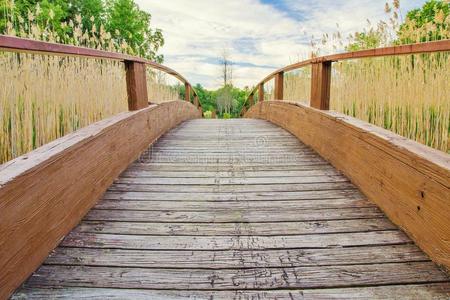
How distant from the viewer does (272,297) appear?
1.21 metres

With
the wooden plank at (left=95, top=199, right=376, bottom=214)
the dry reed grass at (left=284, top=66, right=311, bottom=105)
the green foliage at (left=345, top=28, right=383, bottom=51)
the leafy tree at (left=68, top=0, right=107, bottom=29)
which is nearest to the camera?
the wooden plank at (left=95, top=199, right=376, bottom=214)

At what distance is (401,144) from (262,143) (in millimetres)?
2126

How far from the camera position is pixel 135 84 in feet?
10.0

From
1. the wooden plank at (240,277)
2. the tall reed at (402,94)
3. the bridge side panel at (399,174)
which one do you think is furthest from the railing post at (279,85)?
the wooden plank at (240,277)

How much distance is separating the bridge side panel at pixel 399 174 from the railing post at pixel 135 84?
1.66 m

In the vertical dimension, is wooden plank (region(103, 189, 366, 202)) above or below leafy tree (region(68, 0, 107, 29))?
below

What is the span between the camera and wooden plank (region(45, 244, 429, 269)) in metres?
1.41

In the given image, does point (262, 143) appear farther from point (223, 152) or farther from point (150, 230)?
point (150, 230)

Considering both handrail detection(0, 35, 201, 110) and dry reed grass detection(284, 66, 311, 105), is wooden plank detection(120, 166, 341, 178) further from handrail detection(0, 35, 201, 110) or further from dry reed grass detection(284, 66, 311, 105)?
dry reed grass detection(284, 66, 311, 105)

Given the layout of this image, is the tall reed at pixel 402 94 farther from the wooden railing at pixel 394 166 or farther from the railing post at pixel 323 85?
the railing post at pixel 323 85

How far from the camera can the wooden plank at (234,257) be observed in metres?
1.41

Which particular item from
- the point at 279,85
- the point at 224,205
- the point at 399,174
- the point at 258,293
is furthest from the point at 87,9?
the point at 258,293

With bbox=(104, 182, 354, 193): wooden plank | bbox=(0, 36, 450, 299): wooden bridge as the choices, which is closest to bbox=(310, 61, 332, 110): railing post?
bbox=(0, 36, 450, 299): wooden bridge

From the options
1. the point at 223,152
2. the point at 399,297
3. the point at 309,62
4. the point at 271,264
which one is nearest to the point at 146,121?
the point at 223,152
